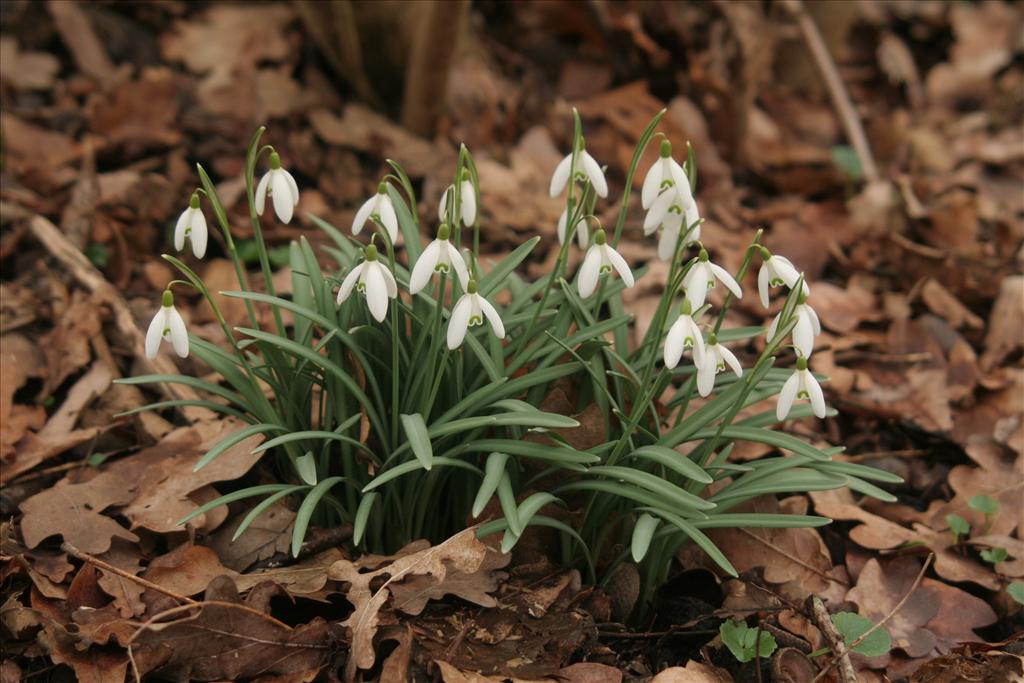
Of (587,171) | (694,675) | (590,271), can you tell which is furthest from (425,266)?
(694,675)

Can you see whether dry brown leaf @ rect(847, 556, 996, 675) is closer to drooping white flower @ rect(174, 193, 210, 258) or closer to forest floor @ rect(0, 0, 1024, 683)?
forest floor @ rect(0, 0, 1024, 683)

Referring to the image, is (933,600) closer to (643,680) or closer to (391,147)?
(643,680)

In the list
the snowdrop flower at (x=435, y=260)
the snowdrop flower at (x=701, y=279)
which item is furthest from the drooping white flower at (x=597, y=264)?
the snowdrop flower at (x=435, y=260)

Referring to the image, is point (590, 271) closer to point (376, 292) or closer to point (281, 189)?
point (376, 292)

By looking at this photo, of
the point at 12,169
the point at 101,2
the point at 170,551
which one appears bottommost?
the point at 170,551

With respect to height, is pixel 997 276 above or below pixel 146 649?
above

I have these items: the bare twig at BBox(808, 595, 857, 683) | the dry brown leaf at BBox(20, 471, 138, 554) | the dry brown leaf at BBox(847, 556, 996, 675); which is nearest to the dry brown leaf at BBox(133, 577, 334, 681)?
the dry brown leaf at BBox(20, 471, 138, 554)

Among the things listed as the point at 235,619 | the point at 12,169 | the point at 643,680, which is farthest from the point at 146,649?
the point at 12,169

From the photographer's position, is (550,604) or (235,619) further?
(550,604)
